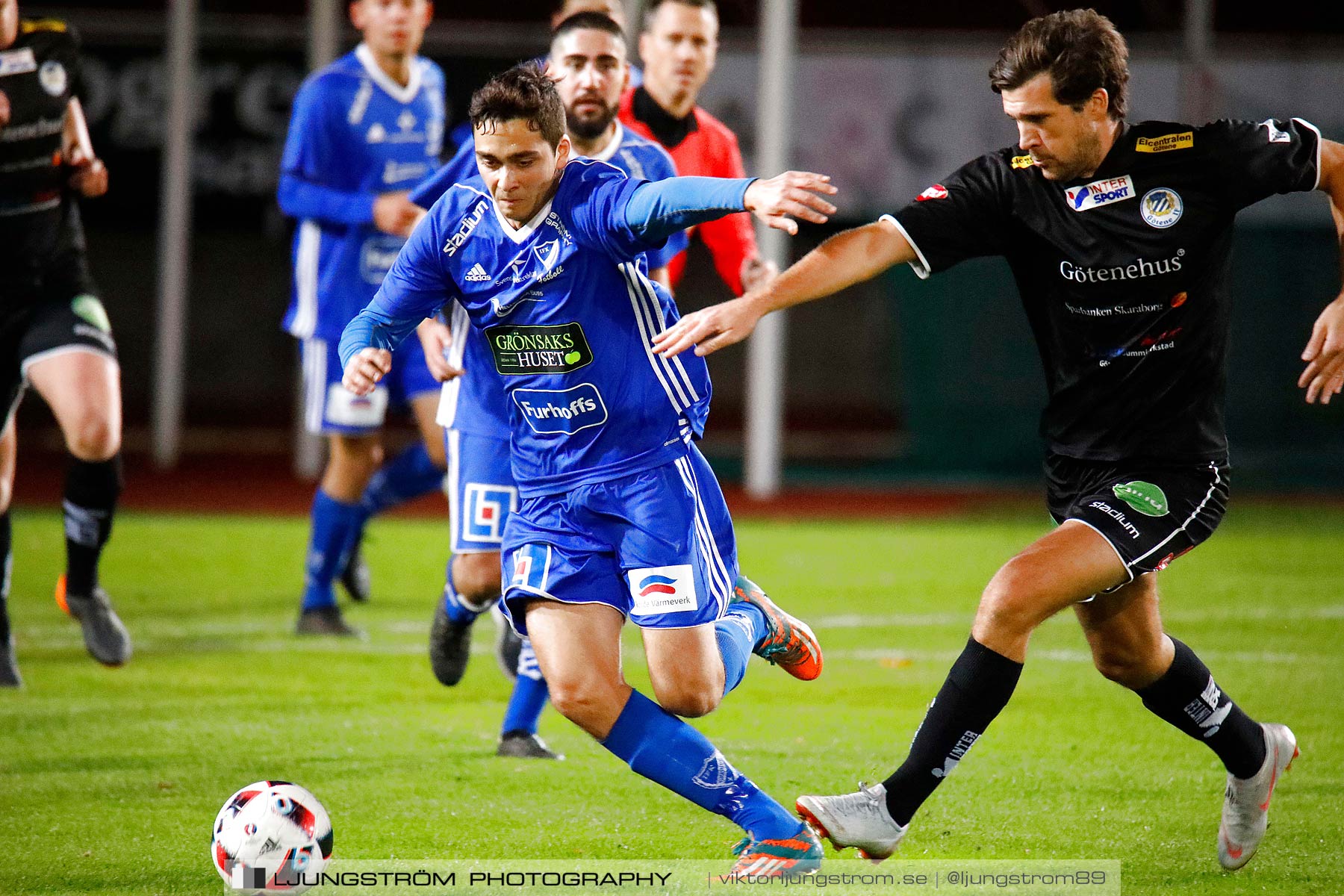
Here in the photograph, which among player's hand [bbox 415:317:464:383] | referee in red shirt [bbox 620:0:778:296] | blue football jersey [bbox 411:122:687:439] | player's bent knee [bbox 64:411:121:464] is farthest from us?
referee in red shirt [bbox 620:0:778:296]

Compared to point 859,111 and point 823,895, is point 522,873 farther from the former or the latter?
point 859,111

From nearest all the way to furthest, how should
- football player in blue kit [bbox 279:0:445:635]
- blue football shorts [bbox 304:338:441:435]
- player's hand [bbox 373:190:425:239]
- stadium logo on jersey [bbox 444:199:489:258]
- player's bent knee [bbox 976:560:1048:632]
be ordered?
1. player's bent knee [bbox 976:560:1048:632]
2. stadium logo on jersey [bbox 444:199:489:258]
3. player's hand [bbox 373:190:425:239]
4. blue football shorts [bbox 304:338:441:435]
5. football player in blue kit [bbox 279:0:445:635]

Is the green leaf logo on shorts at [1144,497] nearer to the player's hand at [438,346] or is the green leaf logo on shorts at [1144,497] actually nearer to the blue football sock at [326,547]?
the player's hand at [438,346]

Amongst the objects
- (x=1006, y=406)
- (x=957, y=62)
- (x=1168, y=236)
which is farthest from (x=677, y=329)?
(x=957, y=62)

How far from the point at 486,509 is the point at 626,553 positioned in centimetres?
94

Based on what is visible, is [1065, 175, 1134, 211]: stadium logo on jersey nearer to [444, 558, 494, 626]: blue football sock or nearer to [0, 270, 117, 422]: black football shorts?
[444, 558, 494, 626]: blue football sock

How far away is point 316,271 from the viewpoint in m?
6.76

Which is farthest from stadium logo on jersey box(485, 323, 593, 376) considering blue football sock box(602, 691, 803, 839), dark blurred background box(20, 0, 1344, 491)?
dark blurred background box(20, 0, 1344, 491)

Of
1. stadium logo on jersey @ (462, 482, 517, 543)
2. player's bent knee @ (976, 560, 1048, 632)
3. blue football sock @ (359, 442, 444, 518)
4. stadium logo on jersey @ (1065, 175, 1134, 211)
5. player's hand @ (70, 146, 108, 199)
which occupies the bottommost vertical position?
blue football sock @ (359, 442, 444, 518)

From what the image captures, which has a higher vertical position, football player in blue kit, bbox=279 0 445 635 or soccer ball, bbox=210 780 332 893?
football player in blue kit, bbox=279 0 445 635

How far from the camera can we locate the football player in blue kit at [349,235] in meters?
A: 6.50

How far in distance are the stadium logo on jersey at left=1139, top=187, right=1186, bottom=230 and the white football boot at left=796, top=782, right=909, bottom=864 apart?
141 cm

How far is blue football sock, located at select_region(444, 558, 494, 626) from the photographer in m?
4.69

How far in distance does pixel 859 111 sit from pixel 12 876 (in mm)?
14612
